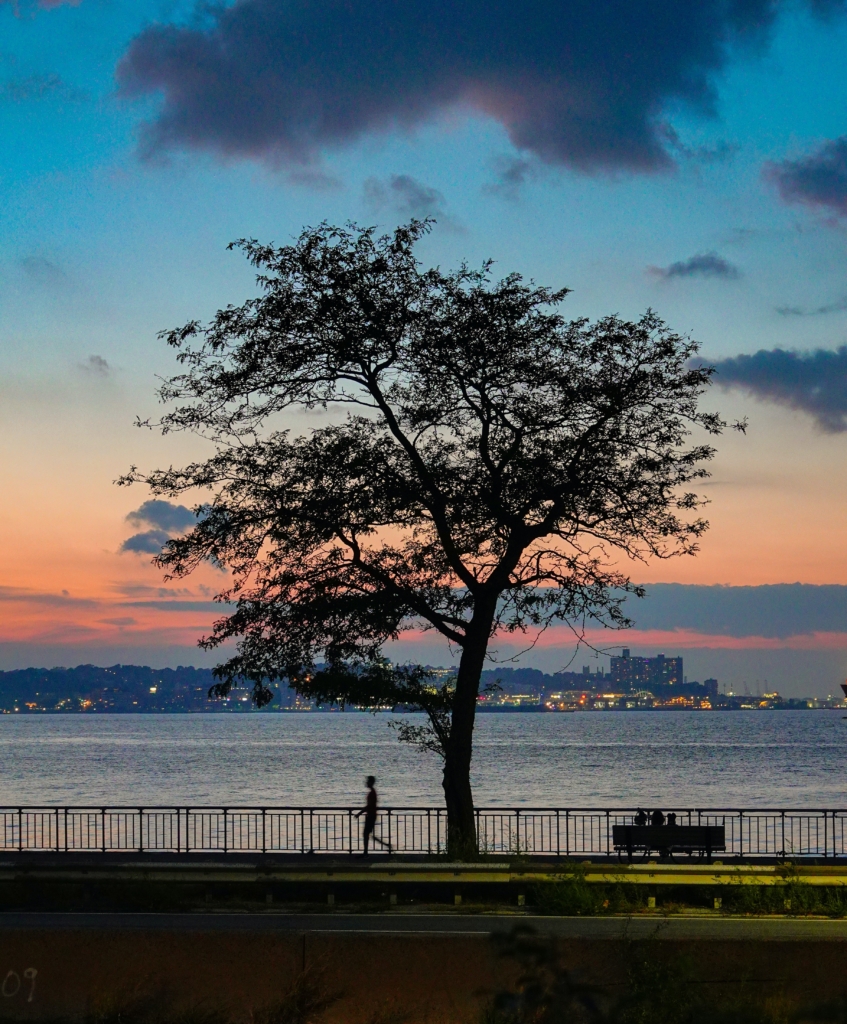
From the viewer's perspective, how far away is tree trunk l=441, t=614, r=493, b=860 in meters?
22.8

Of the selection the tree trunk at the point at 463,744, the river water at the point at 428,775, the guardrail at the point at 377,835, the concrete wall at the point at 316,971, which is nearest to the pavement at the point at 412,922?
the guardrail at the point at 377,835

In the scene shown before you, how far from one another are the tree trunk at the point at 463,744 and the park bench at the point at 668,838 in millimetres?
3416

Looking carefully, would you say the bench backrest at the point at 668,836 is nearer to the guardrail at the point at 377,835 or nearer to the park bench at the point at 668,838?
the park bench at the point at 668,838

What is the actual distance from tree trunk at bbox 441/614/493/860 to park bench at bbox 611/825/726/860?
3.42m

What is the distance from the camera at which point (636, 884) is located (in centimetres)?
1712

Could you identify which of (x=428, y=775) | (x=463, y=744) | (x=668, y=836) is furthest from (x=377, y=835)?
(x=428, y=775)

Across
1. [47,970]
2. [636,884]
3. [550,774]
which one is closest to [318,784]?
[550,774]

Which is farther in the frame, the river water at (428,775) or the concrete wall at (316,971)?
the river water at (428,775)

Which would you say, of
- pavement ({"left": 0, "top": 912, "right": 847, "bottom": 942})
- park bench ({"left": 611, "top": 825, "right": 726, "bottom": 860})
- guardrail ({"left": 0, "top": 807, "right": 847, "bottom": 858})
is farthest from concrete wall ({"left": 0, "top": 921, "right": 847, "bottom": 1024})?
park bench ({"left": 611, "top": 825, "right": 726, "bottom": 860})

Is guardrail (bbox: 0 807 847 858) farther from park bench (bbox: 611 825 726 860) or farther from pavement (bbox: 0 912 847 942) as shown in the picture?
pavement (bbox: 0 912 847 942)

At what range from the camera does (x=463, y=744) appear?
2308 cm

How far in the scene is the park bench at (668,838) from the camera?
2495cm

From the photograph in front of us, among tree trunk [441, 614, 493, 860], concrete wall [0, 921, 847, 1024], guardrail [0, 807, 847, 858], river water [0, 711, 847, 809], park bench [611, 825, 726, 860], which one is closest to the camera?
concrete wall [0, 921, 847, 1024]

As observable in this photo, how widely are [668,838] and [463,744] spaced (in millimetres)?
5146
